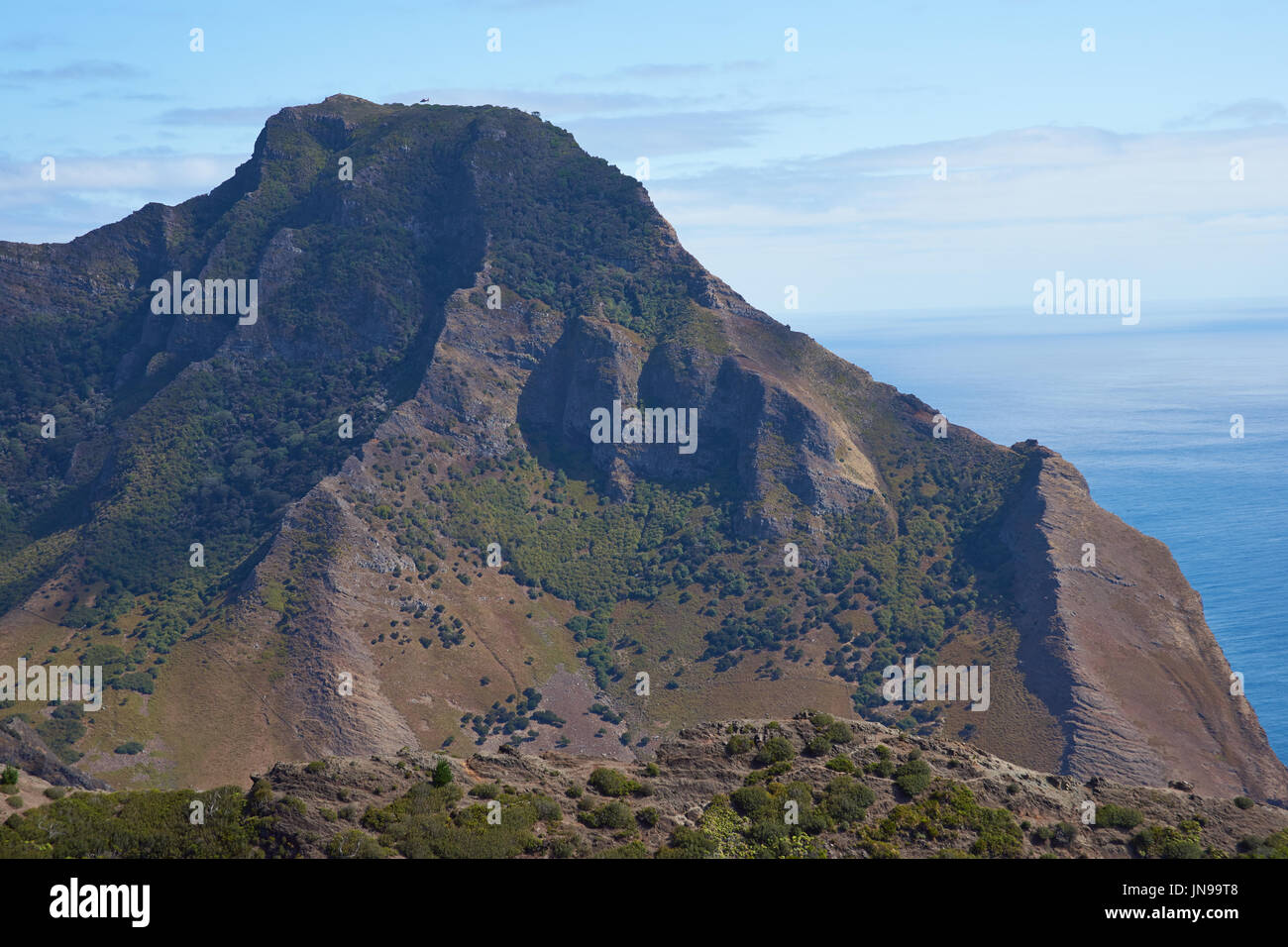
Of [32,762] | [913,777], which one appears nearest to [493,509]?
[32,762]

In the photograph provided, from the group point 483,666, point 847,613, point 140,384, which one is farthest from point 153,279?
point 847,613

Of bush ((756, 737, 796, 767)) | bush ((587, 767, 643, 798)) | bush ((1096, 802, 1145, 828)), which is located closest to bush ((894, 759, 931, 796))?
bush ((756, 737, 796, 767))

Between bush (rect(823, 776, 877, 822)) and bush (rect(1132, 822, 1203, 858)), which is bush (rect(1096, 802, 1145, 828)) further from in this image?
bush (rect(823, 776, 877, 822))

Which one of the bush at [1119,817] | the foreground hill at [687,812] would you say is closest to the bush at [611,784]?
the foreground hill at [687,812]

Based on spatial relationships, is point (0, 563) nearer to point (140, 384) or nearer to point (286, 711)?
point (140, 384)

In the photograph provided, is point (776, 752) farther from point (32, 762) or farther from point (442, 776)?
point (32, 762)

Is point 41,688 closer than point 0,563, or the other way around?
point 41,688
